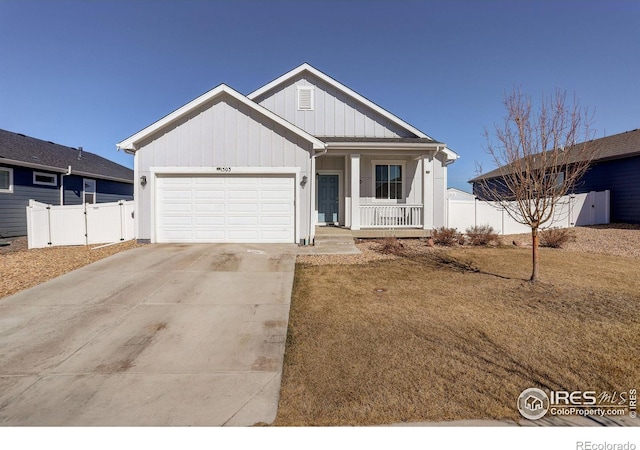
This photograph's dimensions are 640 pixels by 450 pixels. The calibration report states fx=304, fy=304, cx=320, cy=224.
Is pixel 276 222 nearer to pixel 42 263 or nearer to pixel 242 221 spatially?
pixel 242 221

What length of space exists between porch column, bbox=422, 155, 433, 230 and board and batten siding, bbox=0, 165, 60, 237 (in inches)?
695

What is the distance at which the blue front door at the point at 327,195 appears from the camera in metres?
13.2

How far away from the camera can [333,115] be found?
42.9 feet

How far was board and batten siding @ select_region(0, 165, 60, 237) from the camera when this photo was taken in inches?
516

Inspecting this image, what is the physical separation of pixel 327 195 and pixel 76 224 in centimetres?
951

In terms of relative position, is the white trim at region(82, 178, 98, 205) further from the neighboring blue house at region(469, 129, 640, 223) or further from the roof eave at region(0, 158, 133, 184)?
the neighboring blue house at region(469, 129, 640, 223)

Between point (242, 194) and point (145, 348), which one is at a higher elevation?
point (242, 194)

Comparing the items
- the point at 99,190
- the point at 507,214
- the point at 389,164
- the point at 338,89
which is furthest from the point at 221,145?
the point at 99,190

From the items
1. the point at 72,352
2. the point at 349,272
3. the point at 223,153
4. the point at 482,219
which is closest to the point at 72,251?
the point at 223,153

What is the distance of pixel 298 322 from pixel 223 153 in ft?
24.1

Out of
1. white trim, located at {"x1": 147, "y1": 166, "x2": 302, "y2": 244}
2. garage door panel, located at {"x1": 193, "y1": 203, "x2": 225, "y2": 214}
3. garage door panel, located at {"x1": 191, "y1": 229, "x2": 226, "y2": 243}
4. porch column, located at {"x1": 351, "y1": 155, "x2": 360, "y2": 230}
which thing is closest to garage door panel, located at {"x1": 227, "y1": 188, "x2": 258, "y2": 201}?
garage door panel, located at {"x1": 193, "y1": 203, "x2": 225, "y2": 214}

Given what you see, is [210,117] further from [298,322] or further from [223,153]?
[298,322]

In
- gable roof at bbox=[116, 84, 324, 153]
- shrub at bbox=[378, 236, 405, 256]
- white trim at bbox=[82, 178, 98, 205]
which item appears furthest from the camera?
white trim at bbox=[82, 178, 98, 205]

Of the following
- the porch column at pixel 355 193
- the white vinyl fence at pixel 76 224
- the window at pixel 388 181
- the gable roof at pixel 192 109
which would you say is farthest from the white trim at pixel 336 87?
the white vinyl fence at pixel 76 224
